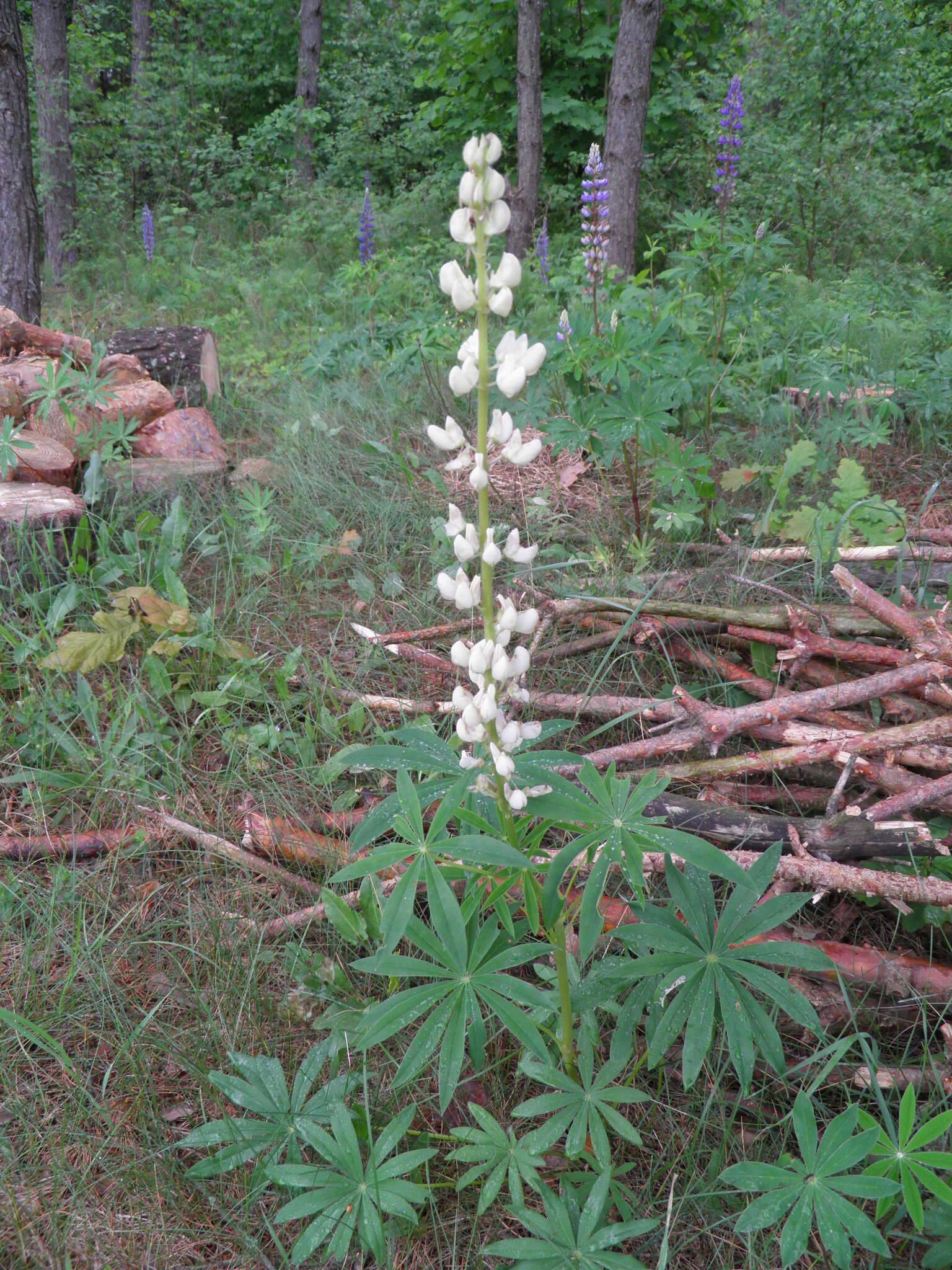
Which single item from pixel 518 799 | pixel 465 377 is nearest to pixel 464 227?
pixel 465 377

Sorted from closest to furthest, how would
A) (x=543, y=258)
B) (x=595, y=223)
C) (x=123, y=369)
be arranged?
(x=595, y=223) → (x=123, y=369) → (x=543, y=258)

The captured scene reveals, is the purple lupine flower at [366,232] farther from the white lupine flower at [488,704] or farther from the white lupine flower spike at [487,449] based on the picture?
the white lupine flower at [488,704]

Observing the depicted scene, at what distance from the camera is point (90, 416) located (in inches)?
160

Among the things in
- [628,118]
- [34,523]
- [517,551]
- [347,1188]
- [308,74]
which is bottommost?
[347,1188]

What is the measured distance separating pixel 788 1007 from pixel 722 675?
1.24 metres

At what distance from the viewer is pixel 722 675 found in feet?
7.98

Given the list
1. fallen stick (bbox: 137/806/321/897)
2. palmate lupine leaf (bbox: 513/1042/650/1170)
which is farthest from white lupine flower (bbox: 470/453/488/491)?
fallen stick (bbox: 137/806/321/897)

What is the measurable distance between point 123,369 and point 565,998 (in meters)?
4.29

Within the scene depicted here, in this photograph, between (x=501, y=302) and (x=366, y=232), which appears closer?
(x=501, y=302)

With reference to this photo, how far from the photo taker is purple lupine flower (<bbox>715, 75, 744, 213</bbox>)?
392 cm

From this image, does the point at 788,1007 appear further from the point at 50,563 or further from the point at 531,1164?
the point at 50,563

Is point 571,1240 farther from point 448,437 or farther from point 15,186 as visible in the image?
point 15,186

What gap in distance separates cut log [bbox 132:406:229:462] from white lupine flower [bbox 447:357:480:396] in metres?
3.21

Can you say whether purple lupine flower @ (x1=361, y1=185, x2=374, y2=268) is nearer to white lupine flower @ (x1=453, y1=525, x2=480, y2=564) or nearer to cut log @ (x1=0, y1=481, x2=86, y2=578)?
cut log @ (x1=0, y1=481, x2=86, y2=578)
